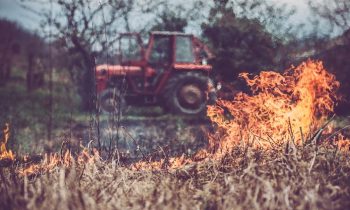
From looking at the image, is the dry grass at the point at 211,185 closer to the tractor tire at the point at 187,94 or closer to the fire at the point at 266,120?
the fire at the point at 266,120

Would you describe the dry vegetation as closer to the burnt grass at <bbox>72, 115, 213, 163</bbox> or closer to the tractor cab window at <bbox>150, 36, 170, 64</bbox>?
the burnt grass at <bbox>72, 115, 213, 163</bbox>

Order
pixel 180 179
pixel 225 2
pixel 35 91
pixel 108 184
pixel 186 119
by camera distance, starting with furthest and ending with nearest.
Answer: pixel 35 91 < pixel 186 119 < pixel 225 2 < pixel 180 179 < pixel 108 184

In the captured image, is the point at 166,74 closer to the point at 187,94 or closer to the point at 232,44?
the point at 187,94

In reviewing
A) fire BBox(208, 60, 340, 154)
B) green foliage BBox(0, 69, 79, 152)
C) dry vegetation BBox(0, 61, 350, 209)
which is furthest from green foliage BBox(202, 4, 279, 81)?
dry vegetation BBox(0, 61, 350, 209)

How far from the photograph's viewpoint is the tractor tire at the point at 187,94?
13023 millimetres

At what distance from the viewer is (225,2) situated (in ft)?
28.2

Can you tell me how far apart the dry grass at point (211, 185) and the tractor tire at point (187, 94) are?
7600 mm

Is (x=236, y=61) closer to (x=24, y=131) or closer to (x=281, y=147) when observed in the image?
(x=24, y=131)

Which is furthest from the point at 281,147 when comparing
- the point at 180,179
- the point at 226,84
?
the point at 226,84

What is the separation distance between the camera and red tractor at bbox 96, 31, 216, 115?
12984 mm

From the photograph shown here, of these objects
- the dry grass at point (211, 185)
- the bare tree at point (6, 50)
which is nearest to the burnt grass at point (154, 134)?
the dry grass at point (211, 185)

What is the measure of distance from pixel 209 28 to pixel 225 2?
378 cm

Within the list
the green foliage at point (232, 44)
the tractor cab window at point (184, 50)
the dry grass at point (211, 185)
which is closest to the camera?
the dry grass at point (211, 185)

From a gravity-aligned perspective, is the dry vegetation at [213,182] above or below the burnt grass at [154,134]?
above
